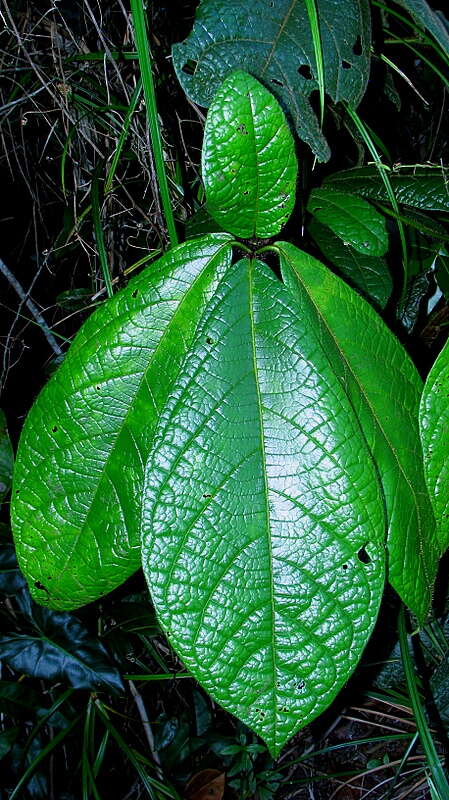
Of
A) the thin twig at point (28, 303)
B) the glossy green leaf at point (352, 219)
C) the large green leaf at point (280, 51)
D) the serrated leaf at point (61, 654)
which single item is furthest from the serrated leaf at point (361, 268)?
the serrated leaf at point (61, 654)

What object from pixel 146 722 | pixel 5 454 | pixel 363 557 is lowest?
pixel 146 722

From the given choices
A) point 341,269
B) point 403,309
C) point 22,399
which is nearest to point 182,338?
point 341,269

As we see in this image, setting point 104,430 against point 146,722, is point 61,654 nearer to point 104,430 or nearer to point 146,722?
point 146,722

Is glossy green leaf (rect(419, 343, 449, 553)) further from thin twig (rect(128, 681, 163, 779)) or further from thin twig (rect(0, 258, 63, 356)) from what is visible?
thin twig (rect(128, 681, 163, 779))

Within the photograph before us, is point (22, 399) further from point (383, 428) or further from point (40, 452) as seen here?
point (383, 428)

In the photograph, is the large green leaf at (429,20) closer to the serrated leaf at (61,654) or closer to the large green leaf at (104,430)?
the large green leaf at (104,430)

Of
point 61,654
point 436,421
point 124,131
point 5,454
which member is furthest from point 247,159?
point 61,654

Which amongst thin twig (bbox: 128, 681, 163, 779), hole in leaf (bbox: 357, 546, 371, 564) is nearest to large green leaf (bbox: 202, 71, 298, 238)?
hole in leaf (bbox: 357, 546, 371, 564)

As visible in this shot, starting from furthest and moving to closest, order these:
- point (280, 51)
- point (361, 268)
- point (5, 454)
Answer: point (5, 454) < point (361, 268) < point (280, 51)
